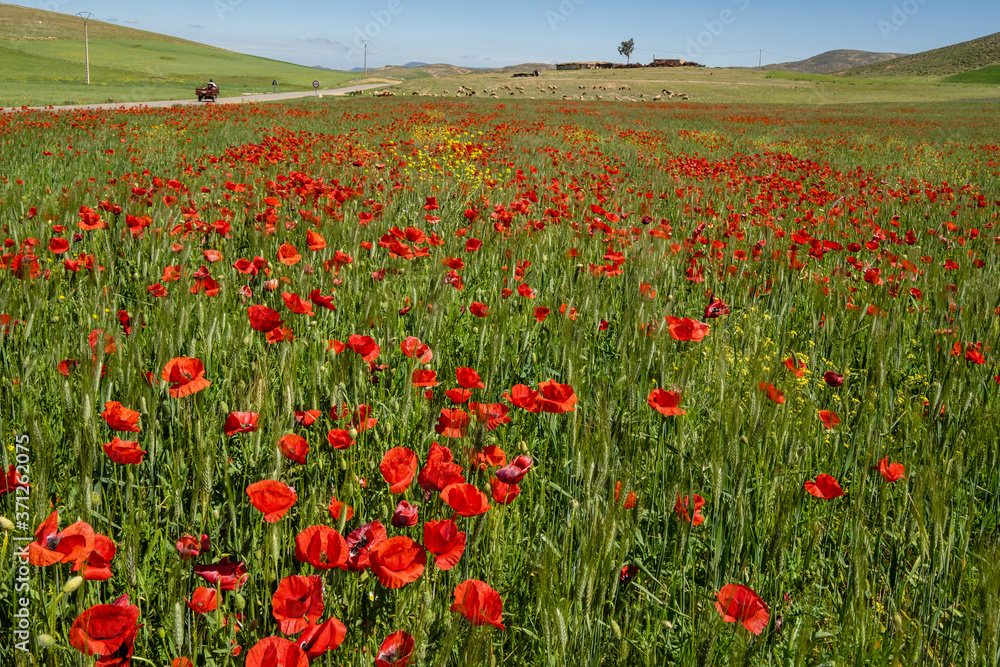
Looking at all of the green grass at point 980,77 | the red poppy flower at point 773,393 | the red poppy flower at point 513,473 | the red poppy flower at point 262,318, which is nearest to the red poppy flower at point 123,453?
the red poppy flower at point 262,318

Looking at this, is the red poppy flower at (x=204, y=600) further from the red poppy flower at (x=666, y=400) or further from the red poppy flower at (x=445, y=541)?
the red poppy flower at (x=666, y=400)

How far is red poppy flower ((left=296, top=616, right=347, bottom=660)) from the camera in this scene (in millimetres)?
846

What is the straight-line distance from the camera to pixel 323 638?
2.81ft

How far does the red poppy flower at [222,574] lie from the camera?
1025 mm

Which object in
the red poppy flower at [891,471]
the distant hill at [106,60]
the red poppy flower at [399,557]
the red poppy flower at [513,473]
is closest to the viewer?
the red poppy flower at [399,557]

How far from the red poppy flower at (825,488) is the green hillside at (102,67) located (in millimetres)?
25494

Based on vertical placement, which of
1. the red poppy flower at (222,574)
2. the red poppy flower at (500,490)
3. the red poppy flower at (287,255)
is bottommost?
the red poppy flower at (222,574)

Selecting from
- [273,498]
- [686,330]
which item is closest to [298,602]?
[273,498]

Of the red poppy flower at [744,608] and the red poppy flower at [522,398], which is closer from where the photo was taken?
the red poppy flower at [744,608]

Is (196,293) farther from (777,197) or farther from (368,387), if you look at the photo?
(777,197)

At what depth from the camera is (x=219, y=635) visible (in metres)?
1.14

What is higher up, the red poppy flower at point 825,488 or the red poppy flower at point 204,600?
the red poppy flower at point 825,488

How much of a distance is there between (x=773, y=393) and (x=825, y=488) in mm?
238

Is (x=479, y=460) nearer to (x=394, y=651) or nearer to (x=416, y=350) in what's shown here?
(x=394, y=651)
